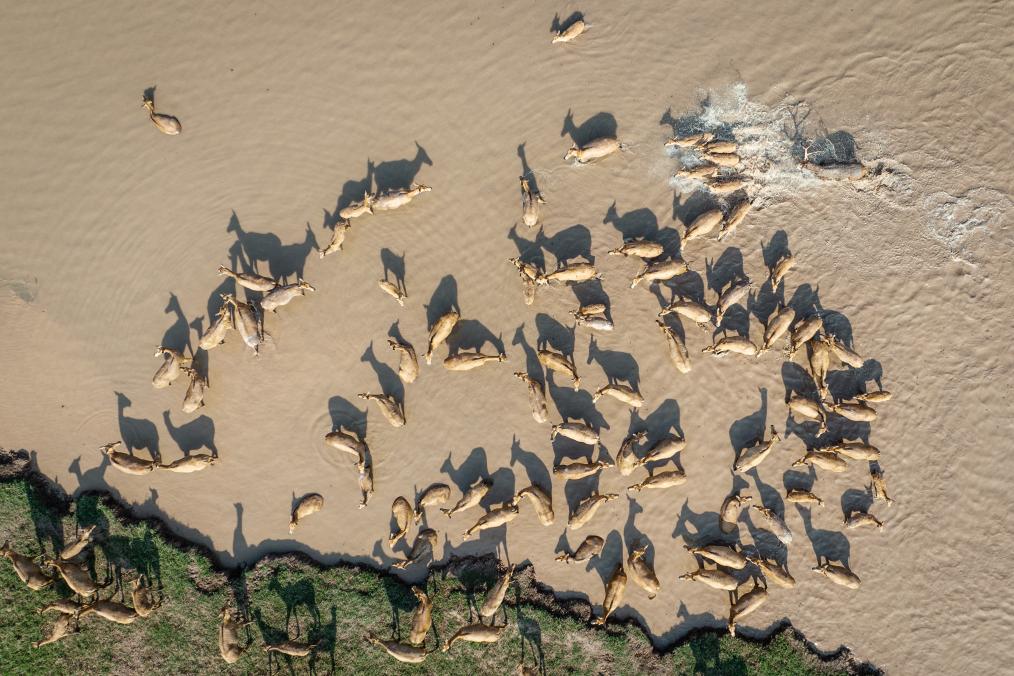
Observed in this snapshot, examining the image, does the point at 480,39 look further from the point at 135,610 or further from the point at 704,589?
the point at 135,610

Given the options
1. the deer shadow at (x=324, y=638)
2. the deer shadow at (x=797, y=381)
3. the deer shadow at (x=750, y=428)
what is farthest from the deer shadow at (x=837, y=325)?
the deer shadow at (x=324, y=638)

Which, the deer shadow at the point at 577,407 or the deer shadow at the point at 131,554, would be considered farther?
the deer shadow at the point at 131,554

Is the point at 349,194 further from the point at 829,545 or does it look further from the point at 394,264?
the point at 829,545

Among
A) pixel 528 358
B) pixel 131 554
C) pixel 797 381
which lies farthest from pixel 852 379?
pixel 131 554

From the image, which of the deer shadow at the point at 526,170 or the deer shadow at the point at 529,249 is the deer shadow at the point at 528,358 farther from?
the deer shadow at the point at 526,170

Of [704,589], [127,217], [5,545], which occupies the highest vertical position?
[127,217]

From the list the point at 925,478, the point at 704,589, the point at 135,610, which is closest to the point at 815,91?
the point at 925,478
